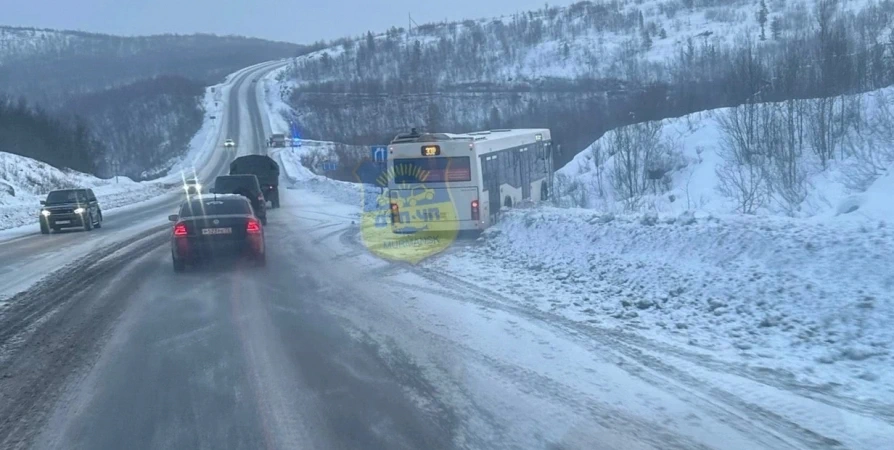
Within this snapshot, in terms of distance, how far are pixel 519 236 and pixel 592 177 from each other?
3588cm

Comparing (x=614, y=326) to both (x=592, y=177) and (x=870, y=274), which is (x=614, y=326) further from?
(x=592, y=177)

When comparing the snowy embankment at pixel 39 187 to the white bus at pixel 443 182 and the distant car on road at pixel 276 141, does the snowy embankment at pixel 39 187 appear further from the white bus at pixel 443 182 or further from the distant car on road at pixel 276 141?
the white bus at pixel 443 182

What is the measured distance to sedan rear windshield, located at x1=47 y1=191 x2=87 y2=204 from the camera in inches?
1236

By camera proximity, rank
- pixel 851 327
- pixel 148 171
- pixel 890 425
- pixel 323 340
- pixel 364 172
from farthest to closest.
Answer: pixel 148 171 < pixel 364 172 < pixel 323 340 < pixel 851 327 < pixel 890 425

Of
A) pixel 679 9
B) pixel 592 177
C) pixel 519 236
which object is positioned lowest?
pixel 592 177

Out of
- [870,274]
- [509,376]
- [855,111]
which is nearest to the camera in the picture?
[509,376]

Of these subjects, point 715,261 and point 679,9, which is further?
point 679,9

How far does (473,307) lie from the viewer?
40.0 ft

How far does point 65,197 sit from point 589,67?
326 feet

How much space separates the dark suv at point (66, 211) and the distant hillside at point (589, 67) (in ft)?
88.0

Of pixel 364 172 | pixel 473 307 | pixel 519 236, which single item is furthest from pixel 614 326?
pixel 364 172

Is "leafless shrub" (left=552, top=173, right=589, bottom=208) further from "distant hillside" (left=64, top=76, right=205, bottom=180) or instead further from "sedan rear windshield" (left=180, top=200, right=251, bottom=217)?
"distant hillside" (left=64, top=76, right=205, bottom=180)

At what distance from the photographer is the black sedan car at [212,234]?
1698 centimetres

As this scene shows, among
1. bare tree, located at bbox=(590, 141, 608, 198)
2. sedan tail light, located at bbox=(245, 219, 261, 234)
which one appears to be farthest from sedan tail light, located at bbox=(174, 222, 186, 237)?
bare tree, located at bbox=(590, 141, 608, 198)
